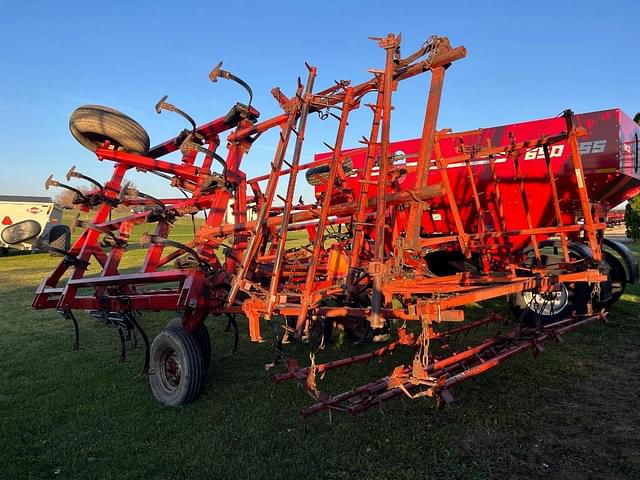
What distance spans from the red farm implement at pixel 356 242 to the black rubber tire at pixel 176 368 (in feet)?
0.05

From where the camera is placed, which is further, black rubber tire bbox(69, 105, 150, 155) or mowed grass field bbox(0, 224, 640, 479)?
black rubber tire bbox(69, 105, 150, 155)

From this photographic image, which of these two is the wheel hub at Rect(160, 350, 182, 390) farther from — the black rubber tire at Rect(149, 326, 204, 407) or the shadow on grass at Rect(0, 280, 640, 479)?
the shadow on grass at Rect(0, 280, 640, 479)

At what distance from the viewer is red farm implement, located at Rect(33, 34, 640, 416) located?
3383 mm

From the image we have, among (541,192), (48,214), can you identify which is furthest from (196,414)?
(48,214)

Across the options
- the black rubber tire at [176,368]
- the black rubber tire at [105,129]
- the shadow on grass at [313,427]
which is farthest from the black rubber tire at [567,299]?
the black rubber tire at [105,129]

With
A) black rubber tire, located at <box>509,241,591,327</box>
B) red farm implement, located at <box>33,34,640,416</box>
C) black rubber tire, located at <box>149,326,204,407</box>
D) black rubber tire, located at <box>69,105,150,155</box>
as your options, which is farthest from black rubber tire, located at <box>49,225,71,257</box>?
black rubber tire, located at <box>509,241,591,327</box>

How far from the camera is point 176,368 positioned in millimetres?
4527

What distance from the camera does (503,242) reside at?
659 centimetres

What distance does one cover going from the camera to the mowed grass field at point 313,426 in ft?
10.3

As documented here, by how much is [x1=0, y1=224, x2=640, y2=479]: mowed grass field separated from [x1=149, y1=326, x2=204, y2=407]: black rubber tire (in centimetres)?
11

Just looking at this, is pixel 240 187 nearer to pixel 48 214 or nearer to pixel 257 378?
pixel 257 378

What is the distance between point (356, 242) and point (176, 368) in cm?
232

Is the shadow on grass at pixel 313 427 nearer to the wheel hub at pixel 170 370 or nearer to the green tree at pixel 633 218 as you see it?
the wheel hub at pixel 170 370

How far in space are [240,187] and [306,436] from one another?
9.56 ft
